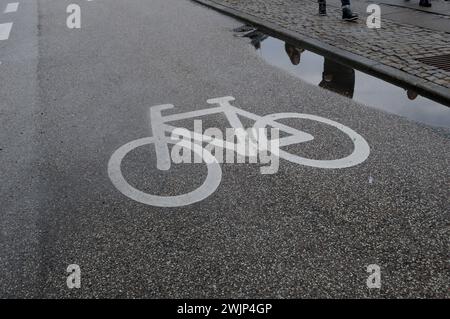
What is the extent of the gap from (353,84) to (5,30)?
9613 mm

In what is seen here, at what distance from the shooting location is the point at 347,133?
5230mm

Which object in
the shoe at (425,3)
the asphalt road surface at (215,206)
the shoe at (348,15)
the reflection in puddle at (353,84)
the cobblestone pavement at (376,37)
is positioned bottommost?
the asphalt road surface at (215,206)

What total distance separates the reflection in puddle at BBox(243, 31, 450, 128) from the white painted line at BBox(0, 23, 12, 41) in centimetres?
655

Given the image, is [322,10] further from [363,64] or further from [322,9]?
[363,64]

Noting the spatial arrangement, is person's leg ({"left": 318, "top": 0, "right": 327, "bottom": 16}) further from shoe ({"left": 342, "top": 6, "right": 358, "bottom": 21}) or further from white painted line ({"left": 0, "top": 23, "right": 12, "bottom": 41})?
white painted line ({"left": 0, "top": 23, "right": 12, "bottom": 41})

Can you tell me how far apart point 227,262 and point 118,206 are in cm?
133

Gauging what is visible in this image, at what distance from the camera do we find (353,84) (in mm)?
6824

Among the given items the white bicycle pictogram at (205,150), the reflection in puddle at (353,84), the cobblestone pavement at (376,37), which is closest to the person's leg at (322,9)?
the cobblestone pavement at (376,37)

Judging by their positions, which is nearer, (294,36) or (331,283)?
(331,283)

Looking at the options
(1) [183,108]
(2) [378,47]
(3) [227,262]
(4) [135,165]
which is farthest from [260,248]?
(2) [378,47]

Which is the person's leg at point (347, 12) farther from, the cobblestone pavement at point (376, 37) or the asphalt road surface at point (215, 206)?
the asphalt road surface at point (215, 206)

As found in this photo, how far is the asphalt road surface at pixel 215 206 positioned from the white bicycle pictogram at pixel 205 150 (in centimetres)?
9

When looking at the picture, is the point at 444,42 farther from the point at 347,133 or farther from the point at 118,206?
the point at 118,206

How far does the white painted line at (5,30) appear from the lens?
1066 cm
